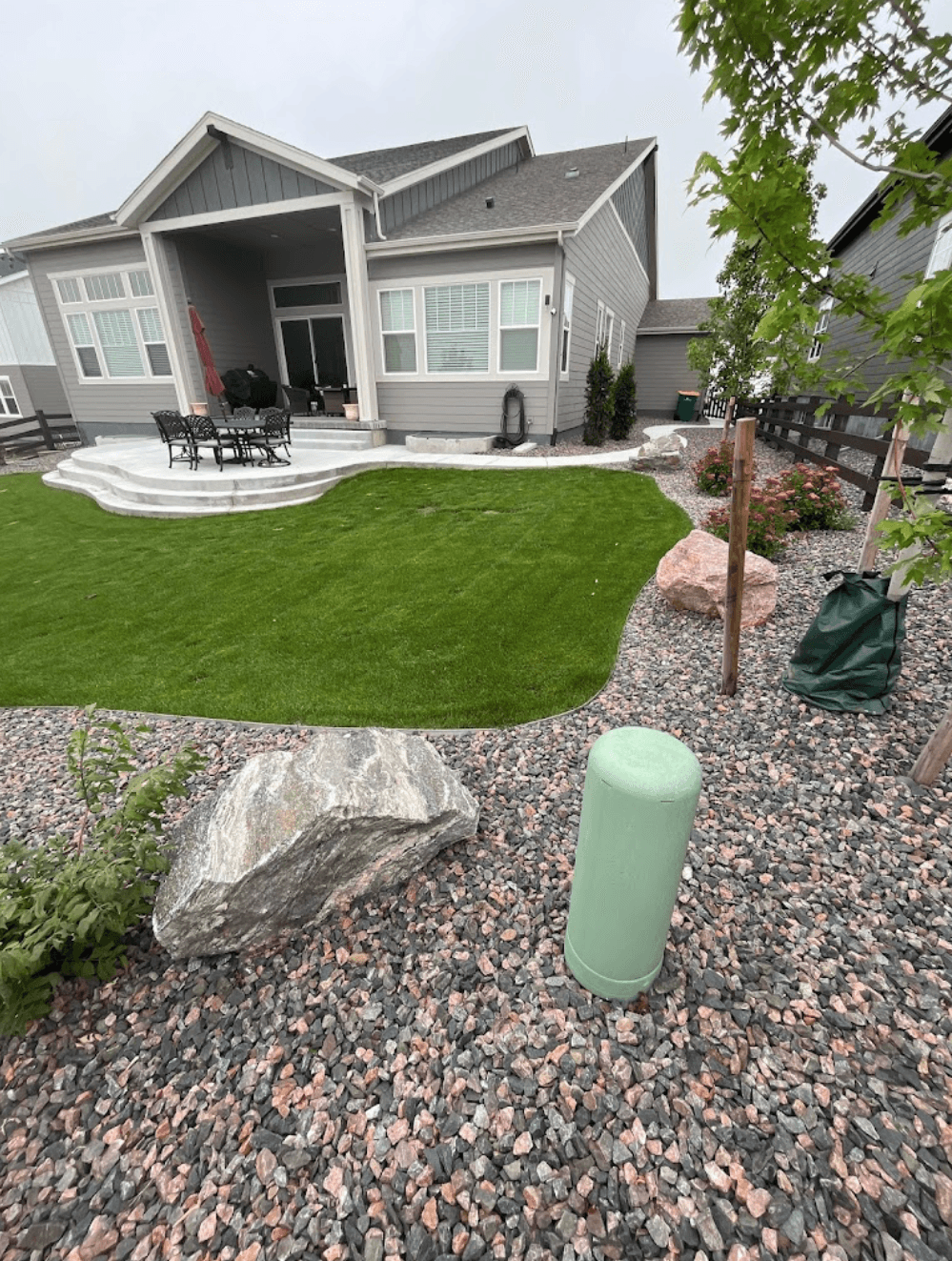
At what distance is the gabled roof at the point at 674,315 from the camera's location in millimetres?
19375

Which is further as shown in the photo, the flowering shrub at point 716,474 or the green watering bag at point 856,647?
the flowering shrub at point 716,474

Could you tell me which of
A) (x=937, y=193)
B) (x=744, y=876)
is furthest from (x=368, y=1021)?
(x=937, y=193)

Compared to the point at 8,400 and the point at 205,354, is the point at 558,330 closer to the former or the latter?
the point at 205,354

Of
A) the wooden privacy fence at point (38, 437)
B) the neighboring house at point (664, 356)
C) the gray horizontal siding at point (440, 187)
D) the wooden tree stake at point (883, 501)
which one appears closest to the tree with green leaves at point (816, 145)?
the wooden tree stake at point (883, 501)

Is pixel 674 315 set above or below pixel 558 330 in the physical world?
above

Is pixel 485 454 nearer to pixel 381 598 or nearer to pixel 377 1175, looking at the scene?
pixel 381 598

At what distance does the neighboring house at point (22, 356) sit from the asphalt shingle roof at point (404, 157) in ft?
37.6

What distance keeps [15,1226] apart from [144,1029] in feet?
1.62

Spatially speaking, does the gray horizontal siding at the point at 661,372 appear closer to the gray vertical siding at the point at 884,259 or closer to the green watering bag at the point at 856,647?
the gray vertical siding at the point at 884,259

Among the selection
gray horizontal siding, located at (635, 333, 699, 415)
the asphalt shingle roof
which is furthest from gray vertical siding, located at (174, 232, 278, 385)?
gray horizontal siding, located at (635, 333, 699, 415)

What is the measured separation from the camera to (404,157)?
13.3 m

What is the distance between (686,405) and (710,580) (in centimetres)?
1771

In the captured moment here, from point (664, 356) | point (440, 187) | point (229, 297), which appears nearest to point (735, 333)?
point (440, 187)

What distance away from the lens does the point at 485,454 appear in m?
11.0
